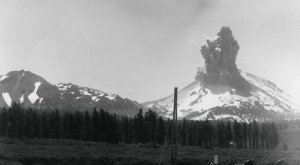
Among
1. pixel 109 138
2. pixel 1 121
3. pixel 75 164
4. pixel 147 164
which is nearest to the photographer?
pixel 75 164

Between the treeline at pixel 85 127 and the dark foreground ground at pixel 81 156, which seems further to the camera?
the treeline at pixel 85 127

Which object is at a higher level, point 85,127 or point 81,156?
point 85,127

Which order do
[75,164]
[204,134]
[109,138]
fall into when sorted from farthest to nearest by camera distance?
1. [204,134]
2. [109,138]
3. [75,164]

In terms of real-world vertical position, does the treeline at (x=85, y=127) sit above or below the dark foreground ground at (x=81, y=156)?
above

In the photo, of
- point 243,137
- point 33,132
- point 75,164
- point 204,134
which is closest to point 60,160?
point 75,164

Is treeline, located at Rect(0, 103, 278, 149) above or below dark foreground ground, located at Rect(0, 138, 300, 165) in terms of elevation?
→ above

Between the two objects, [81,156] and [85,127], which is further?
[85,127]

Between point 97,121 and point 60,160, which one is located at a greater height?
point 97,121

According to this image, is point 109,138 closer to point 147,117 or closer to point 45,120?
point 147,117

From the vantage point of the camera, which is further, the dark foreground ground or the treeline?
the treeline

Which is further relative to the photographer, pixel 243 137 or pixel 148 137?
pixel 243 137
